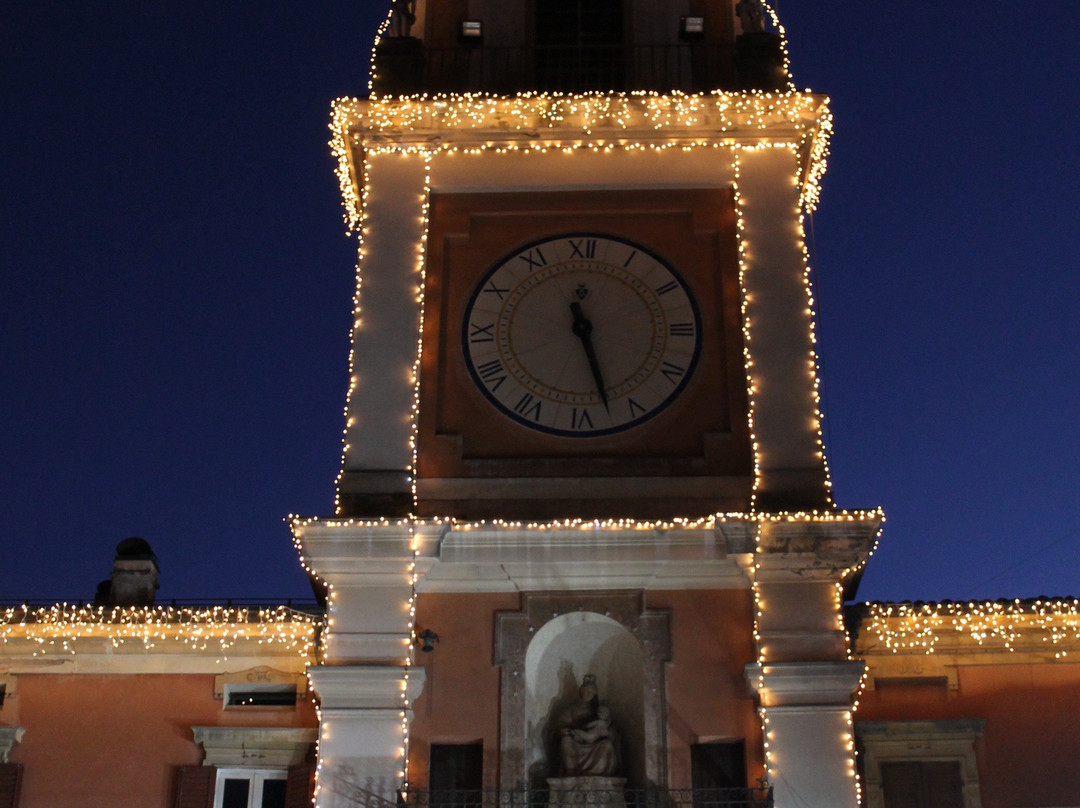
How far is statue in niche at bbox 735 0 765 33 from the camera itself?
17141 millimetres

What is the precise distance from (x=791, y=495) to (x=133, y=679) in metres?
7.01

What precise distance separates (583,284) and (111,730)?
6766 mm

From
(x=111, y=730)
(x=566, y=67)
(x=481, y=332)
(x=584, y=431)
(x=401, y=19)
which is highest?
(x=401, y=19)

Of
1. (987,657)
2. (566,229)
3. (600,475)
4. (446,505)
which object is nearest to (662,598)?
(600,475)

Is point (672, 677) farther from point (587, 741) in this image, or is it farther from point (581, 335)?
point (581, 335)

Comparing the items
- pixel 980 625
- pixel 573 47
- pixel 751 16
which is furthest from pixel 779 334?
pixel 573 47

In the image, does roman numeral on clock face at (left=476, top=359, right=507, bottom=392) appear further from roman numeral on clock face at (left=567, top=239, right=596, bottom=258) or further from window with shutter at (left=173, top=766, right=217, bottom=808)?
window with shutter at (left=173, top=766, right=217, bottom=808)

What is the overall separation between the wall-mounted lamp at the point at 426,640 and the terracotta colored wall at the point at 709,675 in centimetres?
211

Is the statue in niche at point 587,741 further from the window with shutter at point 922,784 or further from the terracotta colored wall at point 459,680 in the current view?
the window with shutter at point 922,784

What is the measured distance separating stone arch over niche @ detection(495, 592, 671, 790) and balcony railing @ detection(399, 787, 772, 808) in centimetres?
14

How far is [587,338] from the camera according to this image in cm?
1531

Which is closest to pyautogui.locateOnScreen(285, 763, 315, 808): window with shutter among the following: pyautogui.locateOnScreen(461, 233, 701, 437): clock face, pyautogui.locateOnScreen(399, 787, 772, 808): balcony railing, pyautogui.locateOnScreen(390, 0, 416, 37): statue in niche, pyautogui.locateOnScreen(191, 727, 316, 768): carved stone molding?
pyautogui.locateOnScreen(191, 727, 316, 768): carved stone molding

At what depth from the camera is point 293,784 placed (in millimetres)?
14219

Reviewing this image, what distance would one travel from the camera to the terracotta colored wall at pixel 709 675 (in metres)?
13.4
